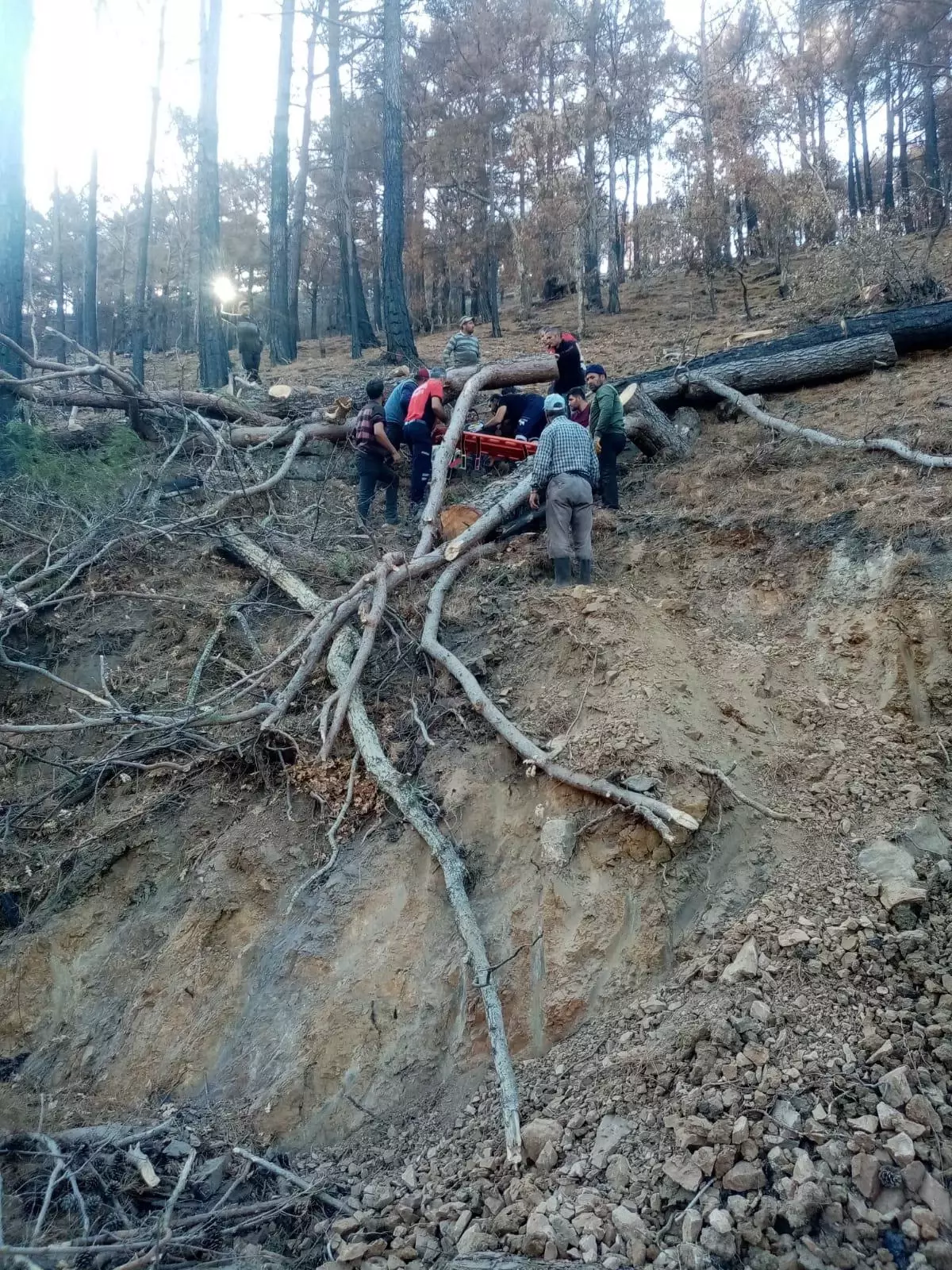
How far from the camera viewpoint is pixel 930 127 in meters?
20.5

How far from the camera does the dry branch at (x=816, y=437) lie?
6.07 m

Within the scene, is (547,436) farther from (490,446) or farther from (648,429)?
(490,446)

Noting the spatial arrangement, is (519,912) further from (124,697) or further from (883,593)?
(124,697)

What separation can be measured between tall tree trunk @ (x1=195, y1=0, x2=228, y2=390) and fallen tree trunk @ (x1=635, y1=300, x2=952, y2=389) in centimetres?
812

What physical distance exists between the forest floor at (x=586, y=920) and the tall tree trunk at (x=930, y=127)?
15.6 metres

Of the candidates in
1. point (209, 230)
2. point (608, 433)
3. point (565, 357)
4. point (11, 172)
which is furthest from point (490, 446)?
point (209, 230)

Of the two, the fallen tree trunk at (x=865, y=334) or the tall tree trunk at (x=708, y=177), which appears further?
the tall tree trunk at (x=708, y=177)

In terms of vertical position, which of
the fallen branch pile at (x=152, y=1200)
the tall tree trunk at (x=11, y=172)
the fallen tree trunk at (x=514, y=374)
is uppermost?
the tall tree trunk at (x=11, y=172)

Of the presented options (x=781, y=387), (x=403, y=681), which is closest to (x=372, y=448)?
(x=403, y=681)

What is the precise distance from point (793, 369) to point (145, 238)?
18433 millimetres

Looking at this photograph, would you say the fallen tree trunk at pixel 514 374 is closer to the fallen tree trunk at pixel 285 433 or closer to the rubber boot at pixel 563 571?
the fallen tree trunk at pixel 285 433

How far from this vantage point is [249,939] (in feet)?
14.8

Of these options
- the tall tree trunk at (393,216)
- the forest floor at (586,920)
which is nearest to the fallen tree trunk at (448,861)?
the forest floor at (586,920)

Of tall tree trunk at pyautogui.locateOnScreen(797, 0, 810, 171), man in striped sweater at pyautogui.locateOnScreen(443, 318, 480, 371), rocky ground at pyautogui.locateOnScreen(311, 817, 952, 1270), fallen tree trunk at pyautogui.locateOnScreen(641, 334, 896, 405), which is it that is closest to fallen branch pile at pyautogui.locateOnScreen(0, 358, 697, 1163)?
rocky ground at pyautogui.locateOnScreen(311, 817, 952, 1270)
